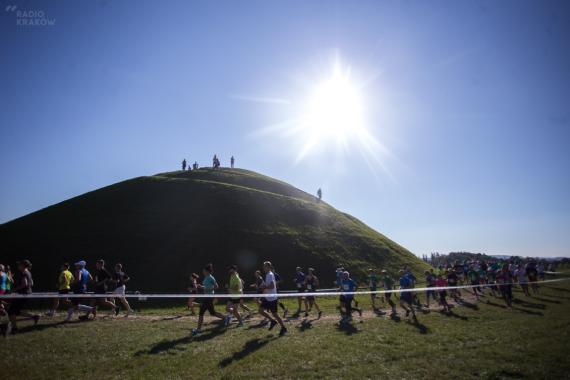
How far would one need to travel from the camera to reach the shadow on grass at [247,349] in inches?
375


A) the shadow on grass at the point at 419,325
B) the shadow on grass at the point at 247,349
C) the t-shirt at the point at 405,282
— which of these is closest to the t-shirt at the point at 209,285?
the shadow on grass at the point at 247,349

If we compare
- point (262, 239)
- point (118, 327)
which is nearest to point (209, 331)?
point (118, 327)

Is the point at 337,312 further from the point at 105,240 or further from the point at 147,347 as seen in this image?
the point at 105,240

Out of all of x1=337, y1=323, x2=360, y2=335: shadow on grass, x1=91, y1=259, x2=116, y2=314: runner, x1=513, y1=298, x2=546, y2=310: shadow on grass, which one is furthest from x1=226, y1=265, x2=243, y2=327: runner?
x1=513, y1=298, x2=546, y2=310: shadow on grass

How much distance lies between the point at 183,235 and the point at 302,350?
36087 mm

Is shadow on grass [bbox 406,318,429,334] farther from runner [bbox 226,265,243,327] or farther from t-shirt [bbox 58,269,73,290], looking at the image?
t-shirt [bbox 58,269,73,290]

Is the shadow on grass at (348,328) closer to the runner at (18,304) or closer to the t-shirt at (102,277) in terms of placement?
the t-shirt at (102,277)

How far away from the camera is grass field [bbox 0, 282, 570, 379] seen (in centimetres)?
845

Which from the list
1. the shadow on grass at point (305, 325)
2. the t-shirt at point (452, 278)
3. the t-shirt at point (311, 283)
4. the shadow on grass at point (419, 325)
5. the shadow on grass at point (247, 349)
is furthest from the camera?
the t-shirt at point (452, 278)

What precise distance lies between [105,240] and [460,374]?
1719 inches

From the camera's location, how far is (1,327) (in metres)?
13.1

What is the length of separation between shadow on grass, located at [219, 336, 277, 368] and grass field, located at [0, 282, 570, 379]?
0.03 metres

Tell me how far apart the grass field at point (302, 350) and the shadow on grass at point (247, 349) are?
0.03 meters

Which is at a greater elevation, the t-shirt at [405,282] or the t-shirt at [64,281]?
the t-shirt at [64,281]
